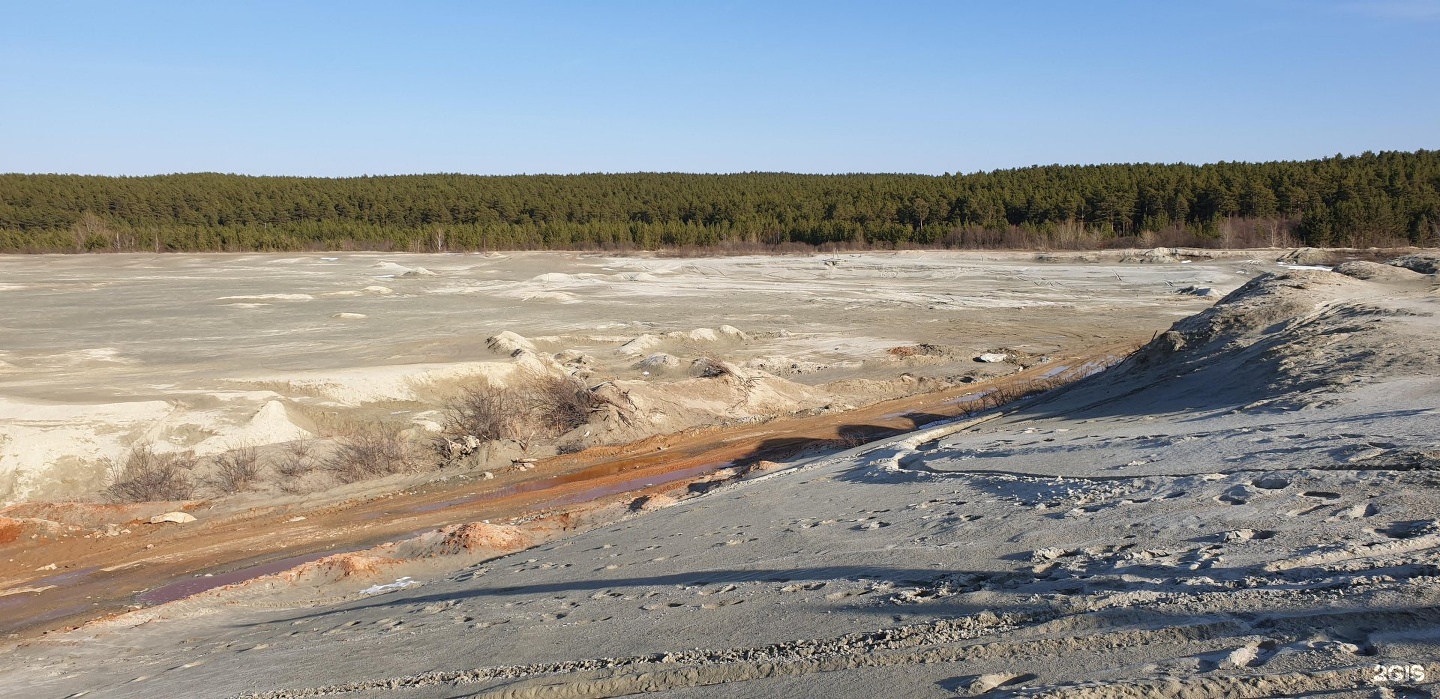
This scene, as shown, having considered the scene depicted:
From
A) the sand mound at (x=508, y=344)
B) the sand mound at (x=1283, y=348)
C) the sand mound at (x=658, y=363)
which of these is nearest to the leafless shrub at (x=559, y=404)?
the sand mound at (x=658, y=363)

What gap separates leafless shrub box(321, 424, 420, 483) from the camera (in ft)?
58.2

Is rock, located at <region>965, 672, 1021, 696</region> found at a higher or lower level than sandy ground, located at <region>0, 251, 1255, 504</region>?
higher

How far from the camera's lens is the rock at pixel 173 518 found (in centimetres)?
1553

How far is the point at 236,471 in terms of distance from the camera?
1716 cm

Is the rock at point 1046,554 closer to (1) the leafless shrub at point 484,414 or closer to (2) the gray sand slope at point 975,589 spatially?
(2) the gray sand slope at point 975,589

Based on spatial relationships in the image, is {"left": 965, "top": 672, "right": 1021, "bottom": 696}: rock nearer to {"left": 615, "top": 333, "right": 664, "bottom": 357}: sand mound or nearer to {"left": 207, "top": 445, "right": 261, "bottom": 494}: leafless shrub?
{"left": 207, "top": 445, "right": 261, "bottom": 494}: leafless shrub

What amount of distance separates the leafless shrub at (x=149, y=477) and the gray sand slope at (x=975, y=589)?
24.0ft

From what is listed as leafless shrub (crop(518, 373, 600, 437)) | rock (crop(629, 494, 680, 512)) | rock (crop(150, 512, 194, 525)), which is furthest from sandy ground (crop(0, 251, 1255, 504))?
rock (crop(629, 494, 680, 512))

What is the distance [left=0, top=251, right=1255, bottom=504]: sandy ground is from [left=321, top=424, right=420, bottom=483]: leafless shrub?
0.75 m

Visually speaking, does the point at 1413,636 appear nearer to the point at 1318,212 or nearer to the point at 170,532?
the point at 170,532

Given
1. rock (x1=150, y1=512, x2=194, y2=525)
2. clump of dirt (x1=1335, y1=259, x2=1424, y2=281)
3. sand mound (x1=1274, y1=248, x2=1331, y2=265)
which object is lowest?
rock (x1=150, y1=512, x2=194, y2=525)

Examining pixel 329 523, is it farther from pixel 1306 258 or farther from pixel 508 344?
pixel 1306 258

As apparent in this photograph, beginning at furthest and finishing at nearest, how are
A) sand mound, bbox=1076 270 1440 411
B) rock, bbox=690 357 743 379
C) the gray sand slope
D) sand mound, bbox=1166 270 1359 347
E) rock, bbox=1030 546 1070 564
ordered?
rock, bbox=690 357 743 379 < sand mound, bbox=1166 270 1359 347 < sand mound, bbox=1076 270 1440 411 < rock, bbox=1030 546 1070 564 < the gray sand slope

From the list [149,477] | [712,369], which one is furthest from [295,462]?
[712,369]
